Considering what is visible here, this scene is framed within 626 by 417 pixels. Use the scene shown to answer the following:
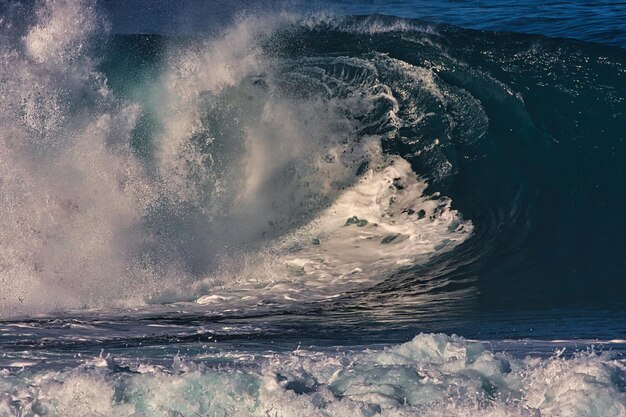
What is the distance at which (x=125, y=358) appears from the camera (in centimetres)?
569

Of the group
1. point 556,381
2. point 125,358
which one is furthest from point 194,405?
point 556,381

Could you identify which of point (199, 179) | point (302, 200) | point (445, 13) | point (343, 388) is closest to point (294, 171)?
point (302, 200)

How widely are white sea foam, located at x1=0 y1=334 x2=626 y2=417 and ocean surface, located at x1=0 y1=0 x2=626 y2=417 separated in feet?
0.13

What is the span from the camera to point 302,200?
34.4 feet

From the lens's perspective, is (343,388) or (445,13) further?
(445,13)

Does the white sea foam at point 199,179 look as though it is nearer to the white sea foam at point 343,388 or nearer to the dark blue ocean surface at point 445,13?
the dark blue ocean surface at point 445,13

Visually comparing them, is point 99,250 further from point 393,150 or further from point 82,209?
point 393,150

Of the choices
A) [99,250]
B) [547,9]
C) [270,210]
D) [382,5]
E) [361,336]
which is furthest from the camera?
[382,5]

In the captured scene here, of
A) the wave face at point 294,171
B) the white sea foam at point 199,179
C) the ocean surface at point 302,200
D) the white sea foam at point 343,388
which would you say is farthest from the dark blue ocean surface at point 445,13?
the white sea foam at point 343,388

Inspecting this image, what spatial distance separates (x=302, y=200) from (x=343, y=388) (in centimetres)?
579

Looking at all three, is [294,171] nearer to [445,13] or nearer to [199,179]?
[199,179]

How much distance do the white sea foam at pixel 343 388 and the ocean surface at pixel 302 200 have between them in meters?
0.04

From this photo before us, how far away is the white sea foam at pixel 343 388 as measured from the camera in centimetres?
447

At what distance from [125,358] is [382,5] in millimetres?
13623
